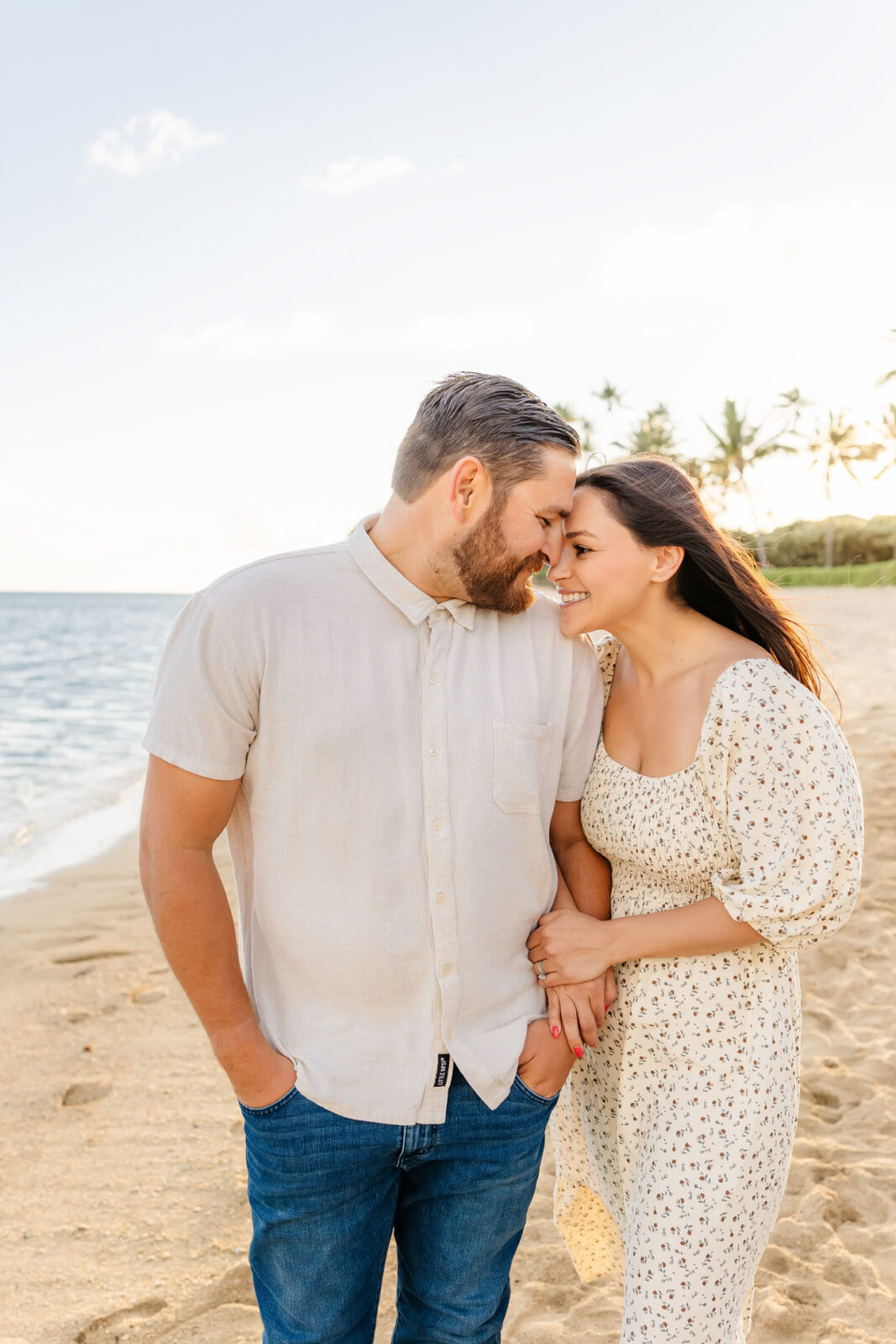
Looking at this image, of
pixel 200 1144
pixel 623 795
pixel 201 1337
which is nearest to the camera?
pixel 623 795

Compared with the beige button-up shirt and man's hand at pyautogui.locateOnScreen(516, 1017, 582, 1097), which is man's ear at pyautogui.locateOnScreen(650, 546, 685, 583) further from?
man's hand at pyautogui.locateOnScreen(516, 1017, 582, 1097)

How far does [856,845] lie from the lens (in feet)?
6.59

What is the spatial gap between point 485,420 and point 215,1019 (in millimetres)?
1332

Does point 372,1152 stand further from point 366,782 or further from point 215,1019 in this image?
point 366,782

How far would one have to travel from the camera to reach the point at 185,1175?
156 inches

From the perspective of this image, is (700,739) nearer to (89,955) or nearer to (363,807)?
(363,807)

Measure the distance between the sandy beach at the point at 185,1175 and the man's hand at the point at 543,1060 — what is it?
1067 mm

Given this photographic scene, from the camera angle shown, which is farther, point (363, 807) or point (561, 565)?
point (561, 565)

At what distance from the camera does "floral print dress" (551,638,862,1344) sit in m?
1.99

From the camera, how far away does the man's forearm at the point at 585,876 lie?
239 cm

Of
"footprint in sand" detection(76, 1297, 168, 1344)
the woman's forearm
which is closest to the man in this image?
the woman's forearm

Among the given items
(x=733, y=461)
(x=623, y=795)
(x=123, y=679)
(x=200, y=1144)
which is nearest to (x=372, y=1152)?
(x=623, y=795)

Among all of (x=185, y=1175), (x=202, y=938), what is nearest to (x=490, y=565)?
(x=202, y=938)

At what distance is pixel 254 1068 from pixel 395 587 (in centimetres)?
100
